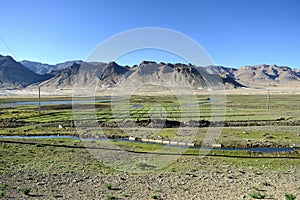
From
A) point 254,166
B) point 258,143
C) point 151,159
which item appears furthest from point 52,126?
point 254,166

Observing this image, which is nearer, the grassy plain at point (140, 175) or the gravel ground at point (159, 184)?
the gravel ground at point (159, 184)

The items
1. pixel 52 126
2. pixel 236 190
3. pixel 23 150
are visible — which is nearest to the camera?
pixel 236 190

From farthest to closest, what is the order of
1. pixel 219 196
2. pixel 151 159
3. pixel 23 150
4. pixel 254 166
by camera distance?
1. pixel 23 150
2. pixel 151 159
3. pixel 254 166
4. pixel 219 196

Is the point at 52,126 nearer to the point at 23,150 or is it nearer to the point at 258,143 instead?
the point at 23,150

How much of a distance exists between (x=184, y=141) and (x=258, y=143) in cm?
894

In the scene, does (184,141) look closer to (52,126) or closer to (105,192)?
(105,192)

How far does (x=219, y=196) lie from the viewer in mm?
15617

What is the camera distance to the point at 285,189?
16.7m

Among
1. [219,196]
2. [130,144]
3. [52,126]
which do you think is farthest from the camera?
[52,126]

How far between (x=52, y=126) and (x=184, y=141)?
25396 millimetres

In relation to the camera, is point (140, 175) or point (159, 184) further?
point (140, 175)

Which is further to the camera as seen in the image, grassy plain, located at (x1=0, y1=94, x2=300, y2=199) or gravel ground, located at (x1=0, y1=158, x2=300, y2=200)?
grassy plain, located at (x1=0, y1=94, x2=300, y2=199)

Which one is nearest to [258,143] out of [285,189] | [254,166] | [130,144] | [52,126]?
[254,166]

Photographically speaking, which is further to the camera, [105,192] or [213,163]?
[213,163]
